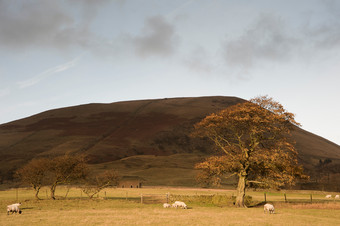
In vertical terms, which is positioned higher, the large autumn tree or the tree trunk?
the large autumn tree

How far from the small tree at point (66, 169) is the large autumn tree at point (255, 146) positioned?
1756 cm

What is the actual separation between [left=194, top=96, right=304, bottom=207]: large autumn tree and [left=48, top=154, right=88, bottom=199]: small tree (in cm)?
1756

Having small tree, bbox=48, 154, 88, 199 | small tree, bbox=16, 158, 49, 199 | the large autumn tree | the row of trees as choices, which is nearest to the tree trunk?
the large autumn tree

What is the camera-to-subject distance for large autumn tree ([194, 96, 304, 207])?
4103 centimetres

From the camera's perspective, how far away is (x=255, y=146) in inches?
1708

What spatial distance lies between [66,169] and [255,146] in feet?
86.3

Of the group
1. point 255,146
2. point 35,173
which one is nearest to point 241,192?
point 255,146

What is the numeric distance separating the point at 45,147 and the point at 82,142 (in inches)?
728

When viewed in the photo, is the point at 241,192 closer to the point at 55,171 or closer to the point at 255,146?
the point at 255,146

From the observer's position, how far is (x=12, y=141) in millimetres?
188125

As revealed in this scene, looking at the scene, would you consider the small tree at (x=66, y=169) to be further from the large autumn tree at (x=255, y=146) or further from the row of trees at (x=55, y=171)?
the large autumn tree at (x=255, y=146)

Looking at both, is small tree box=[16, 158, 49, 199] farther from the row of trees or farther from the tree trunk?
the tree trunk

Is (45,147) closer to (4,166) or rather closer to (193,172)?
(4,166)

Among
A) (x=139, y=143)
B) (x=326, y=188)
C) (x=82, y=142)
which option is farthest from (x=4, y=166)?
(x=326, y=188)
